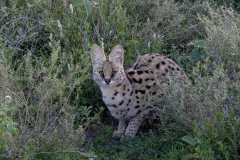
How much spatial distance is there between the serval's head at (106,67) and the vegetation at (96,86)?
0.18 m

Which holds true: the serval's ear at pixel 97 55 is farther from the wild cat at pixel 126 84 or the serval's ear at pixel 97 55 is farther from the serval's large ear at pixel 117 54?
the serval's large ear at pixel 117 54

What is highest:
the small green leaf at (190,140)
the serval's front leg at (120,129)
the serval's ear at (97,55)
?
the serval's ear at (97,55)

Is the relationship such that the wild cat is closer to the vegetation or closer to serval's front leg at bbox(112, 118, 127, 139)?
serval's front leg at bbox(112, 118, 127, 139)

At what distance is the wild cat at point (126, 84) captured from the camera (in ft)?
18.5

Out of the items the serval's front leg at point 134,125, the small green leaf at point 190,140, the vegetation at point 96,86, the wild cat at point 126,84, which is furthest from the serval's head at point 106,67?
the small green leaf at point 190,140

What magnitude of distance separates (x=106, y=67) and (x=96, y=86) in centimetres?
66

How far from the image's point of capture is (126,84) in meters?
5.78

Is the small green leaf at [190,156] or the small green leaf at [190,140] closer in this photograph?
the small green leaf at [190,156]

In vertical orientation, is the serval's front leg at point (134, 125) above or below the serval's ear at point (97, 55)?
below

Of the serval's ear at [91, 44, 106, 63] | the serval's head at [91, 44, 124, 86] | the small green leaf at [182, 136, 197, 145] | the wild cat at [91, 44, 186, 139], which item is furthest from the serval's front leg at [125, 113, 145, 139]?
the small green leaf at [182, 136, 197, 145]

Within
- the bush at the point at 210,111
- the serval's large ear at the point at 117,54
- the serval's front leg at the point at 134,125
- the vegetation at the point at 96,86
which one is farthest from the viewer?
the serval's front leg at the point at 134,125

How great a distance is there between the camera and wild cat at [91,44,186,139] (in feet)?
18.5

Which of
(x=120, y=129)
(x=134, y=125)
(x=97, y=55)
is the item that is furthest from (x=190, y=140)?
(x=97, y=55)

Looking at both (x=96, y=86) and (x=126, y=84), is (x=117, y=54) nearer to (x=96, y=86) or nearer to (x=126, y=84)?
(x=126, y=84)
